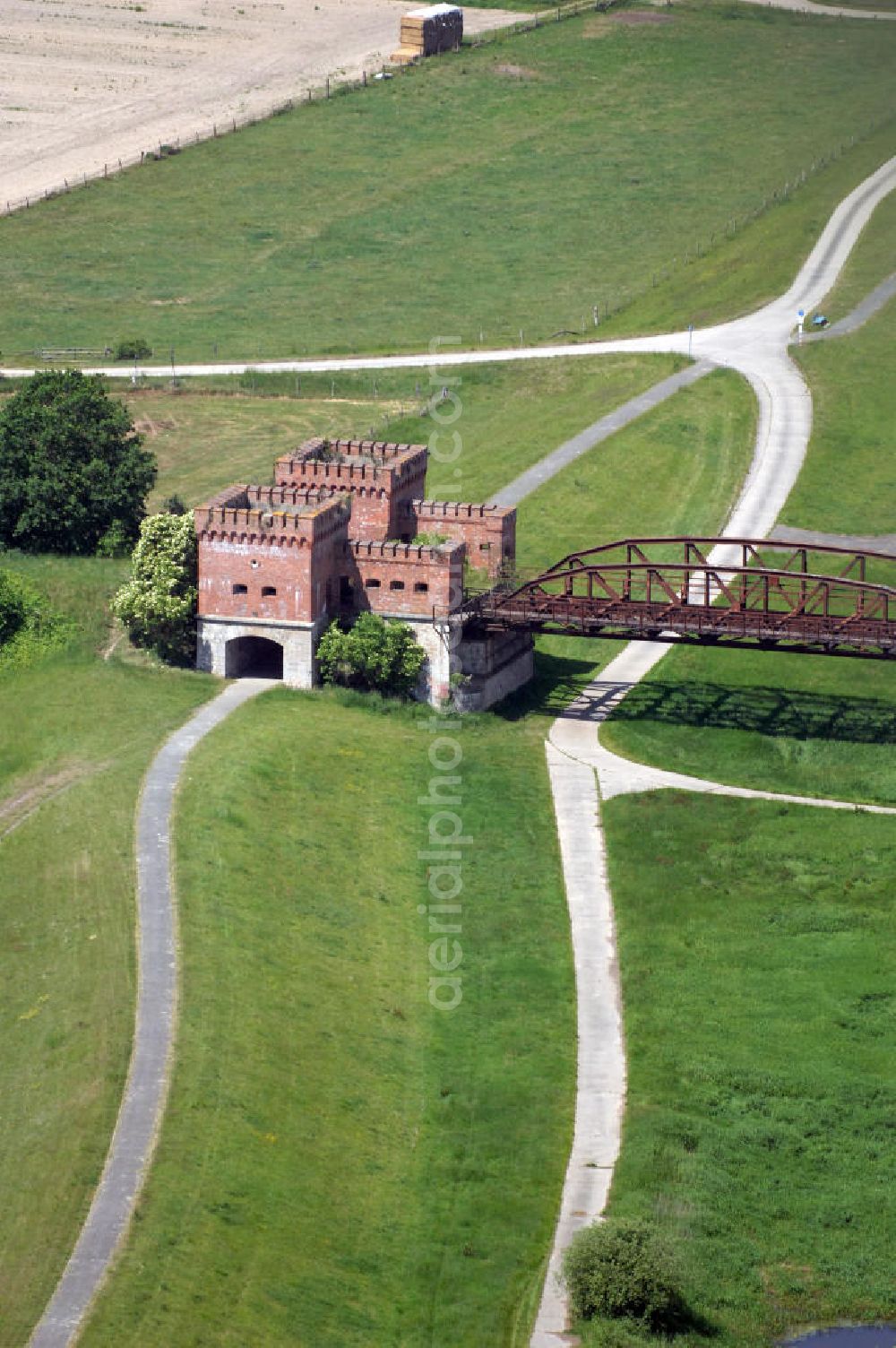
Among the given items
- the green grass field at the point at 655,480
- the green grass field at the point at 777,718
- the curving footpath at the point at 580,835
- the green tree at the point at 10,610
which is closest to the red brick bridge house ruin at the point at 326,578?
the curving footpath at the point at 580,835

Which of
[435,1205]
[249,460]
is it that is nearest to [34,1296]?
[435,1205]

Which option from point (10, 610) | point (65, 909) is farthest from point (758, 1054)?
point (10, 610)

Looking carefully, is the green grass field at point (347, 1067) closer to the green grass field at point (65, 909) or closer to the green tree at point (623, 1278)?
the green grass field at point (65, 909)

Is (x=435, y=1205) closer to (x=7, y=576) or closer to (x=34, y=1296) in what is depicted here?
(x=34, y=1296)

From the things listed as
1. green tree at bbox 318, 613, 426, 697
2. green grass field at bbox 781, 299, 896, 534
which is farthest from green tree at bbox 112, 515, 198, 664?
green grass field at bbox 781, 299, 896, 534

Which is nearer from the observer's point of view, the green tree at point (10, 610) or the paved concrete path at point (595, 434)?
the green tree at point (10, 610)

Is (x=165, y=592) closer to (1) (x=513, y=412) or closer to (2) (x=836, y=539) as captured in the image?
(2) (x=836, y=539)

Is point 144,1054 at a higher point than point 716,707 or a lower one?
higher
